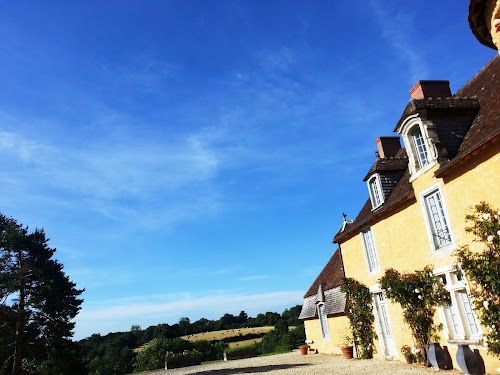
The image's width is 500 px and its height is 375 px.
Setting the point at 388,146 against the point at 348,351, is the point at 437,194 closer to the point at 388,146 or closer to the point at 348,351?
the point at 388,146

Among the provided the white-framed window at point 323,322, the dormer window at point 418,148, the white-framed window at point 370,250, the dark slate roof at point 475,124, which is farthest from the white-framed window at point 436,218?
the white-framed window at point 323,322

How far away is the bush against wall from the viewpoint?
15863 mm

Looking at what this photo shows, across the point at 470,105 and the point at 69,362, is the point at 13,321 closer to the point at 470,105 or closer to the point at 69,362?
the point at 69,362

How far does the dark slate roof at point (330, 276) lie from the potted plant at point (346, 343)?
8.84 ft

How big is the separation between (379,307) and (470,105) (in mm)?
8984

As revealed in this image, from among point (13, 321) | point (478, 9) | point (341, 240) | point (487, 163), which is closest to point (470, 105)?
point (487, 163)

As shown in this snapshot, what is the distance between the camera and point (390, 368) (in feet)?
40.3

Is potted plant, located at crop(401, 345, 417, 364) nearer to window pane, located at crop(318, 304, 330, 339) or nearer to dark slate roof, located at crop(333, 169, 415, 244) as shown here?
dark slate roof, located at crop(333, 169, 415, 244)

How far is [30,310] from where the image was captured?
853 inches

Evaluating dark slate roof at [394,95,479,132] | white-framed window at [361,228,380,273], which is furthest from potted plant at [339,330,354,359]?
dark slate roof at [394,95,479,132]

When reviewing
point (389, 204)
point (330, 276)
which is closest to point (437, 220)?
point (389, 204)

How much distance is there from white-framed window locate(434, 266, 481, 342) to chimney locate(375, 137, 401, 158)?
296 inches

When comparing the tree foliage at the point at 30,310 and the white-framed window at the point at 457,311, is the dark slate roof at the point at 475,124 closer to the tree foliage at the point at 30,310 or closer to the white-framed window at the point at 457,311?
the white-framed window at the point at 457,311

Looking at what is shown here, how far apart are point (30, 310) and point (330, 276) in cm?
1894
